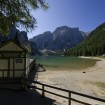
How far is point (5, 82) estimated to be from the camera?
25750mm

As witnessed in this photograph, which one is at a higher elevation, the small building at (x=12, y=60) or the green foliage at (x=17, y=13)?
the green foliage at (x=17, y=13)

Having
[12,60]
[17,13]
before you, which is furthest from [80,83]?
[17,13]

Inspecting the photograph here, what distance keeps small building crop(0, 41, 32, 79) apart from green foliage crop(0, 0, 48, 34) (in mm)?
9625

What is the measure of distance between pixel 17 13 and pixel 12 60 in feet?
38.8

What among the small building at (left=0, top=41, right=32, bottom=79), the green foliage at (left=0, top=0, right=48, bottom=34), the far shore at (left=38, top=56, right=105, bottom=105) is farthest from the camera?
the small building at (left=0, top=41, right=32, bottom=79)

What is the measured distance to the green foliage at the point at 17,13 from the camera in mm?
15139

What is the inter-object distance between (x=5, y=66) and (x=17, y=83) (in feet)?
8.02

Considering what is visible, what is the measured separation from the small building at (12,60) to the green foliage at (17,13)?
9.63m

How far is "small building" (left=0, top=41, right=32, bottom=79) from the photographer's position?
86.5ft

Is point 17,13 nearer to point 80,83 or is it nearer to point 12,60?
point 12,60

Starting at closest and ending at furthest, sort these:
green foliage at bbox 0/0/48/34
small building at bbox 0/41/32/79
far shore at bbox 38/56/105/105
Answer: green foliage at bbox 0/0/48/34
far shore at bbox 38/56/105/105
small building at bbox 0/41/32/79

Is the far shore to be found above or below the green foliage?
below

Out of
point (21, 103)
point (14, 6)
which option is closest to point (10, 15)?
point (14, 6)

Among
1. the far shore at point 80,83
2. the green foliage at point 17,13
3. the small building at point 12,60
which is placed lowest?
the far shore at point 80,83
